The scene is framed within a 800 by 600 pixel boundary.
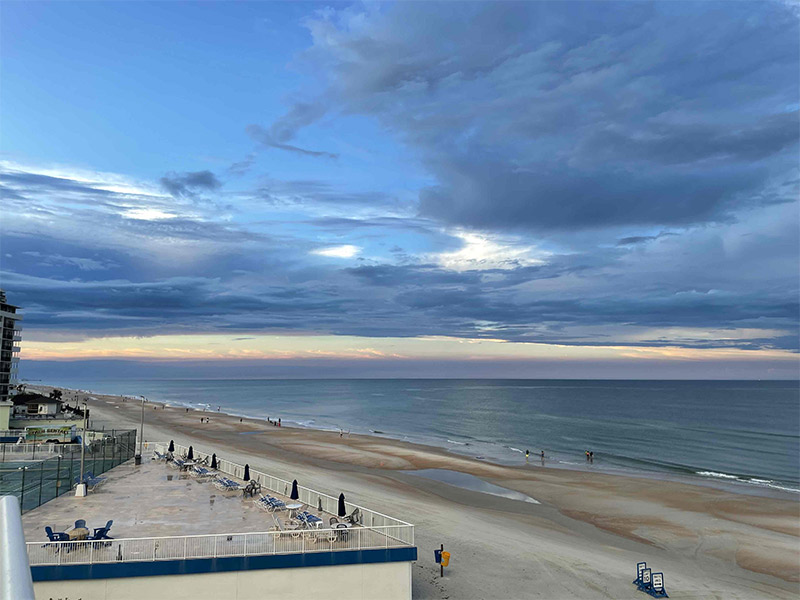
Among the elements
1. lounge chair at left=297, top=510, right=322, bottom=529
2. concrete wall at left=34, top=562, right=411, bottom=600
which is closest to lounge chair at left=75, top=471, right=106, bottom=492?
concrete wall at left=34, top=562, right=411, bottom=600

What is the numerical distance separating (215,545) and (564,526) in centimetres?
2503

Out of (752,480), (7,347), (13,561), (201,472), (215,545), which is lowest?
(752,480)

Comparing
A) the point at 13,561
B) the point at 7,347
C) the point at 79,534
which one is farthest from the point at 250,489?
the point at 7,347

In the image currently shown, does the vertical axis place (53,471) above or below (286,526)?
above

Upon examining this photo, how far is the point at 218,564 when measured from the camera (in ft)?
47.9

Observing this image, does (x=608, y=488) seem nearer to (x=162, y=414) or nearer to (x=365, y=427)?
(x=365, y=427)

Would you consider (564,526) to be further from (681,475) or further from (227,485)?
(681,475)

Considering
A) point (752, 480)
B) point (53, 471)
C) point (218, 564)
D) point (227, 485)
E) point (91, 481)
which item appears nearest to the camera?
point (218, 564)

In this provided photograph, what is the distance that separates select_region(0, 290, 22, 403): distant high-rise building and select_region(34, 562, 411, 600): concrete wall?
80.0 metres

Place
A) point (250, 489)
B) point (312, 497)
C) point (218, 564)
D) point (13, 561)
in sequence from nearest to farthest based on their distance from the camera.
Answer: point (13, 561) < point (218, 564) < point (312, 497) < point (250, 489)

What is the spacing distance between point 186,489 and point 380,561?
11.9 metres

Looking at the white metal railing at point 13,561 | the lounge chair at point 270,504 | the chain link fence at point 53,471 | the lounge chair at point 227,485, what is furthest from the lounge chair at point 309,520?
the white metal railing at point 13,561

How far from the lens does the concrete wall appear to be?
14.2 metres

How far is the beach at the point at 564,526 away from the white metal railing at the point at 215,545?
5.84 metres
